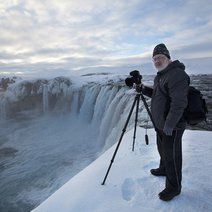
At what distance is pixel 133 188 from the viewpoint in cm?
424

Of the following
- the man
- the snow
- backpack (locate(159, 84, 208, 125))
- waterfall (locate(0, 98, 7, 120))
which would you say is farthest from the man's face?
waterfall (locate(0, 98, 7, 120))

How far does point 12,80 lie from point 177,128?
41074mm

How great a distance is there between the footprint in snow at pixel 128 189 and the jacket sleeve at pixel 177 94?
1.46 meters

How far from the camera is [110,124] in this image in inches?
682

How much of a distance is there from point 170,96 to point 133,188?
5.88ft

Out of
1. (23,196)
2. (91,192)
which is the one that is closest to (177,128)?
(91,192)

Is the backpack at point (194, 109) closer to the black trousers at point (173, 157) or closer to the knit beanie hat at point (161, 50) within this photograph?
the black trousers at point (173, 157)

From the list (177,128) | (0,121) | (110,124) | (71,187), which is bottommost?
(0,121)

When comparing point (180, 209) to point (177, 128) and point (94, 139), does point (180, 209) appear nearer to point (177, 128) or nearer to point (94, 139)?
point (177, 128)

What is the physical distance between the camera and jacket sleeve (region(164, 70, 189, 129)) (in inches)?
131

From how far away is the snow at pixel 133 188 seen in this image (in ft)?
12.3

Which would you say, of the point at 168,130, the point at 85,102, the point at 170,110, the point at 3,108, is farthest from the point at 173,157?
the point at 3,108

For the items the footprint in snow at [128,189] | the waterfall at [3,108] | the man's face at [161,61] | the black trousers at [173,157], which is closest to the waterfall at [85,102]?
the waterfall at [3,108]

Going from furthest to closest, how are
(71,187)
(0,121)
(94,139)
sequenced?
(0,121)
(94,139)
(71,187)
